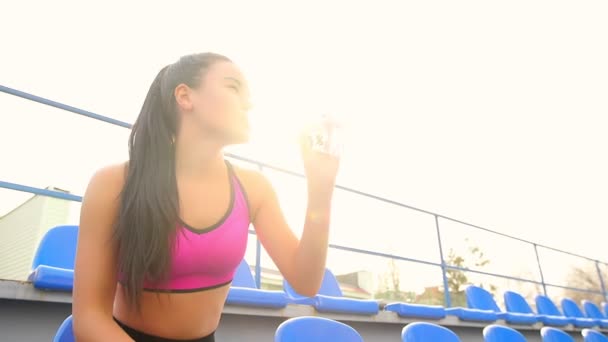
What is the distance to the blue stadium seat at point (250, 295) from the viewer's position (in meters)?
1.77

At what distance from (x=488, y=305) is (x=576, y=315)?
2133 millimetres

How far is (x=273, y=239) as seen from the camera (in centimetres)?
84

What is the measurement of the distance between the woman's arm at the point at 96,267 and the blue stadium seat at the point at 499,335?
146 cm

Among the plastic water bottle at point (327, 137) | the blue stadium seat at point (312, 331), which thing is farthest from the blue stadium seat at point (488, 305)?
the plastic water bottle at point (327, 137)

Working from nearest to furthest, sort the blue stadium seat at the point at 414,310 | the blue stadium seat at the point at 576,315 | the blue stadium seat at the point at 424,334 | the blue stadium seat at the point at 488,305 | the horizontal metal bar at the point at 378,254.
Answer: the blue stadium seat at the point at 424,334, the blue stadium seat at the point at 414,310, the horizontal metal bar at the point at 378,254, the blue stadium seat at the point at 488,305, the blue stadium seat at the point at 576,315

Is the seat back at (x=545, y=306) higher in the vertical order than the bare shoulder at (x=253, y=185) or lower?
higher

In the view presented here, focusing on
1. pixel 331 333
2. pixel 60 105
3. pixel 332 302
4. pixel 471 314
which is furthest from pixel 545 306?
pixel 60 105

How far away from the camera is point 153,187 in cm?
69

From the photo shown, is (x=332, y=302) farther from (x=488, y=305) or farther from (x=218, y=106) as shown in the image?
(x=488, y=305)

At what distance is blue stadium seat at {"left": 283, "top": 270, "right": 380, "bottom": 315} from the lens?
7.06 ft

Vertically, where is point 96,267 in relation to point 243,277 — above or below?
below

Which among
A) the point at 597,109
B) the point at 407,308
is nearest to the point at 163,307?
the point at 407,308

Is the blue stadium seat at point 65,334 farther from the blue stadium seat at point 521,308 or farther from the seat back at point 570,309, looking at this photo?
the seat back at point 570,309

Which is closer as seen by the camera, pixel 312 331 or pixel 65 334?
pixel 65 334
